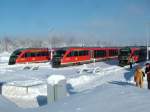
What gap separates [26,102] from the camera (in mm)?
21031

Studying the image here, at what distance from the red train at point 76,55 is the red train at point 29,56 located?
15.7 feet

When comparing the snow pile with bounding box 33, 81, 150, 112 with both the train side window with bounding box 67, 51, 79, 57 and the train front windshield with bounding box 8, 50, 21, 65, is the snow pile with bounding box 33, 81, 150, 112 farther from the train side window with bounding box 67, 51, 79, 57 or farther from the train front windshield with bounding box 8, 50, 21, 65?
the train front windshield with bounding box 8, 50, 21, 65

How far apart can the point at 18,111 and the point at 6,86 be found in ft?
35.0

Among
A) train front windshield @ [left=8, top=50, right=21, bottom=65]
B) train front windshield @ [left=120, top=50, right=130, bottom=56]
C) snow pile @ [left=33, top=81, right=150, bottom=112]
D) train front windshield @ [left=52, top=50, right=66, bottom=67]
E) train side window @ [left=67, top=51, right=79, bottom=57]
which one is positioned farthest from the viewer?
train front windshield @ [left=8, top=50, right=21, bottom=65]

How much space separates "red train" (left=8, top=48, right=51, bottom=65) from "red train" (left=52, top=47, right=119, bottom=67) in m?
4.80

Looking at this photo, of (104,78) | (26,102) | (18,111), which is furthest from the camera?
(104,78)

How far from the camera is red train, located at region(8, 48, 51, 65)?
45469 mm

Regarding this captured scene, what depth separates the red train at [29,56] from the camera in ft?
149

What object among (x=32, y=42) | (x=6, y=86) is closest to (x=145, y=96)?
(x=6, y=86)

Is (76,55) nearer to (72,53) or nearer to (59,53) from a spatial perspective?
(72,53)

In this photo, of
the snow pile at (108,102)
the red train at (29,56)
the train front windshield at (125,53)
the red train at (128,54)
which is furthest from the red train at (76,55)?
the snow pile at (108,102)

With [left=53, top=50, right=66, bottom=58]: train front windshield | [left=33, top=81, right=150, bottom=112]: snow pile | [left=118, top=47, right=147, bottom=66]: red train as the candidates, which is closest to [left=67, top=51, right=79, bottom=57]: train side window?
[left=53, top=50, right=66, bottom=58]: train front windshield

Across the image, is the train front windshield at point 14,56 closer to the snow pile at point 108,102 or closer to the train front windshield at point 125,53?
the train front windshield at point 125,53

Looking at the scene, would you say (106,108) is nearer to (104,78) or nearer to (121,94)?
(121,94)
